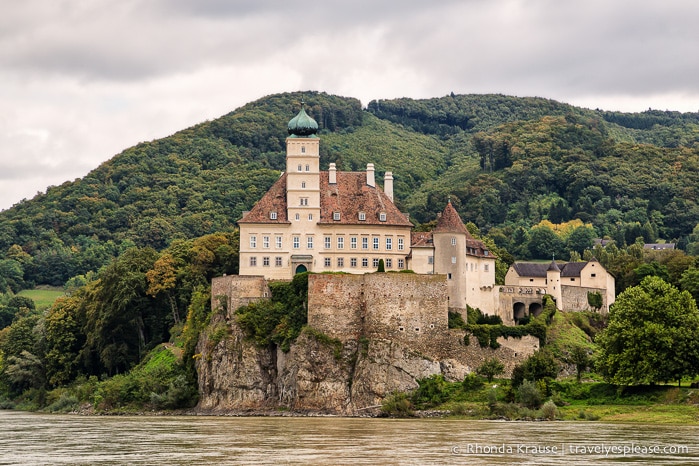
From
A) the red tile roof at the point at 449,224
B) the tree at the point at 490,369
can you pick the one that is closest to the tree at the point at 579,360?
the tree at the point at 490,369

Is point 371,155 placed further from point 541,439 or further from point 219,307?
point 541,439

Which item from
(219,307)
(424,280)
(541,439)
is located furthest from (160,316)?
(541,439)

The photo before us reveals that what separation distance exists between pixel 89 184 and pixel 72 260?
57.0ft

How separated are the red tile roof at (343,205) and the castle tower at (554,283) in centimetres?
1249

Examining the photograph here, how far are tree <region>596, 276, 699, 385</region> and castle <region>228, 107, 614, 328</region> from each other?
501 inches

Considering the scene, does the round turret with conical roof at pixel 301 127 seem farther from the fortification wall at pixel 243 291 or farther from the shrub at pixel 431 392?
the shrub at pixel 431 392

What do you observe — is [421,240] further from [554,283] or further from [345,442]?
[345,442]

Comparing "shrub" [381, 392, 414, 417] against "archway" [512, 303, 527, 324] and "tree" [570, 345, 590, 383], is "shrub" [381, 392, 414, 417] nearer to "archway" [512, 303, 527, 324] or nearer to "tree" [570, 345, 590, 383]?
"tree" [570, 345, 590, 383]

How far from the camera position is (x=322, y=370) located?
83750mm

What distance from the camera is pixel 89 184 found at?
168 metres

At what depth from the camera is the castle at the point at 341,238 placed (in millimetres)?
89125

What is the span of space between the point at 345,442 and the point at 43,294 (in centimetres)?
9706

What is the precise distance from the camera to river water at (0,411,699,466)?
5319cm

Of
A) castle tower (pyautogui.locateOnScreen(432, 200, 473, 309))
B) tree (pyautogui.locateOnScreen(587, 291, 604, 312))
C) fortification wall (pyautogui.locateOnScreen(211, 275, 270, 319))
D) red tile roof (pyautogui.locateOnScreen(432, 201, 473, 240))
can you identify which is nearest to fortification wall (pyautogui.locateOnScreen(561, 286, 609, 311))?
tree (pyautogui.locateOnScreen(587, 291, 604, 312))
